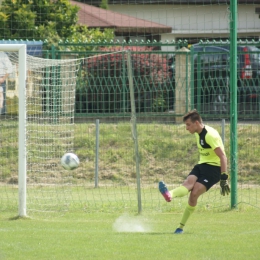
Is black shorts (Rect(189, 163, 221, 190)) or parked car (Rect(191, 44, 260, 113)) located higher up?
parked car (Rect(191, 44, 260, 113))

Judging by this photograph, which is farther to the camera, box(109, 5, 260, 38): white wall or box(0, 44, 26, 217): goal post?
box(109, 5, 260, 38): white wall

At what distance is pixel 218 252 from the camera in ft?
28.4

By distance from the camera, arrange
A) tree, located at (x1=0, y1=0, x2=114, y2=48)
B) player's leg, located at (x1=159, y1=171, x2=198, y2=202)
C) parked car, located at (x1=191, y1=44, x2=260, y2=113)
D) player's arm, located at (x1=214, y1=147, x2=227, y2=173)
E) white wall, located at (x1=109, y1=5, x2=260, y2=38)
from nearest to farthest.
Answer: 1. player's leg, located at (x1=159, y1=171, x2=198, y2=202)
2. player's arm, located at (x1=214, y1=147, x2=227, y2=173)
3. parked car, located at (x1=191, y1=44, x2=260, y2=113)
4. tree, located at (x1=0, y1=0, x2=114, y2=48)
5. white wall, located at (x1=109, y1=5, x2=260, y2=38)

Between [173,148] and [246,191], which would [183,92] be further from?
[246,191]

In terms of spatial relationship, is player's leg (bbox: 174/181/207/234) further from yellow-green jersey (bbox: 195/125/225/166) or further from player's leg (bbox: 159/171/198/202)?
yellow-green jersey (bbox: 195/125/225/166)

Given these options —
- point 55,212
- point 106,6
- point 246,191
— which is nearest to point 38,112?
point 55,212

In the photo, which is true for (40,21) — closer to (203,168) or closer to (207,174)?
(203,168)

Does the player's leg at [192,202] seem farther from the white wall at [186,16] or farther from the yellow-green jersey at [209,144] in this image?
the white wall at [186,16]

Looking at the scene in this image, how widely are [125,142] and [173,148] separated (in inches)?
50.5

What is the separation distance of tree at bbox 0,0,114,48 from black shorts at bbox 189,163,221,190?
32.6 feet

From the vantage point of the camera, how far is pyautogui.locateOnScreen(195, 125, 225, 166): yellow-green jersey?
1047 centimetres

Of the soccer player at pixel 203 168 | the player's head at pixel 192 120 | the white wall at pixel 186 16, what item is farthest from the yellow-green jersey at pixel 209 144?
the white wall at pixel 186 16

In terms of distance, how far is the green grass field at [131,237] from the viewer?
28.3ft

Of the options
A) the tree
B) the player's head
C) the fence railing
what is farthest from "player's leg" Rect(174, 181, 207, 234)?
the tree
